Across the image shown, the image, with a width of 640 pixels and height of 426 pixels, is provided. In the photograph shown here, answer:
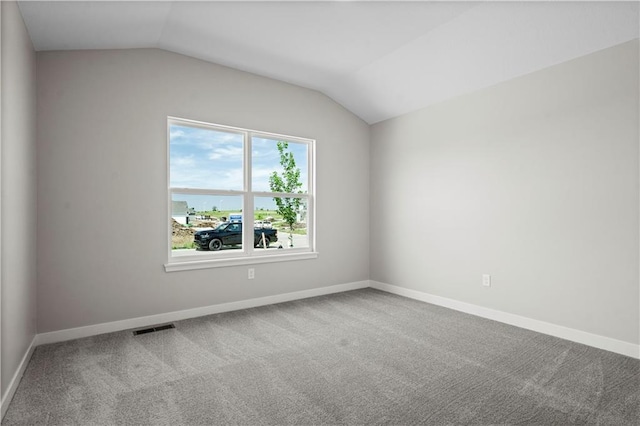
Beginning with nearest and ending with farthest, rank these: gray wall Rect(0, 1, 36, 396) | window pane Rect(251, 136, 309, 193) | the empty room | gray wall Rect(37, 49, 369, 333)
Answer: gray wall Rect(0, 1, 36, 396) → the empty room → gray wall Rect(37, 49, 369, 333) → window pane Rect(251, 136, 309, 193)

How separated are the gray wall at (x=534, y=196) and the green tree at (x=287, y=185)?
1401 mm

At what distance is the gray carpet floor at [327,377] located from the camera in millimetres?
1951

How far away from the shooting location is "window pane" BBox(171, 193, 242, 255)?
3.74 metres

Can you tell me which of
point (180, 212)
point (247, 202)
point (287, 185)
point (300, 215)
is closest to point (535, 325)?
point (300, 215)

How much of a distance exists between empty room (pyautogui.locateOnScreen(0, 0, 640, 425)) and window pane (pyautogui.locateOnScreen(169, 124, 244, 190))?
2 centimetres

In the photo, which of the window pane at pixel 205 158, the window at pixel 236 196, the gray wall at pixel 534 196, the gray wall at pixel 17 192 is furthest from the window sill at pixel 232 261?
the gray wall at pixel 534 196

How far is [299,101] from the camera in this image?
451 cm

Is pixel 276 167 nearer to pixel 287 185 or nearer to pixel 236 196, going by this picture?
pixel 287 185

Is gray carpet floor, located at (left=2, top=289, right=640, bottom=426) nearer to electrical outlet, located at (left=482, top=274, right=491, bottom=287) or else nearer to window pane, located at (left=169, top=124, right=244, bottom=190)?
electrical outlet, located at (left=482, top=274, right=491, bottom=287)

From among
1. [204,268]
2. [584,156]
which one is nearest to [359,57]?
[584,156]

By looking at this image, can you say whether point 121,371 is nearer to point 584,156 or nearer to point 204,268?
point 204,268

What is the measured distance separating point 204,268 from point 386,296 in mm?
2364

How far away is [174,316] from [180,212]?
1.09 meters

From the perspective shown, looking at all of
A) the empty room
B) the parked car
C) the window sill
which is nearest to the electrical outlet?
the empty room
